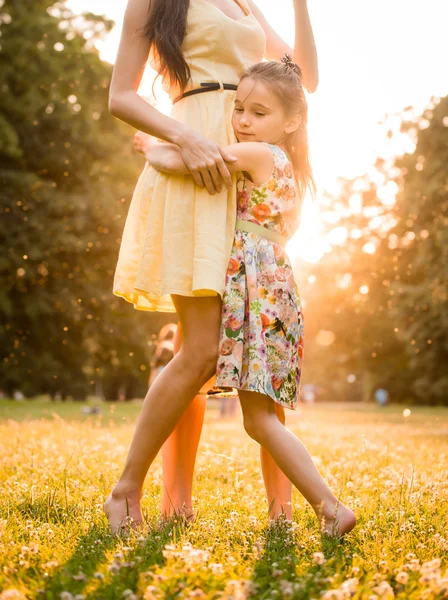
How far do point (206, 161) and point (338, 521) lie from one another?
5.00 ft

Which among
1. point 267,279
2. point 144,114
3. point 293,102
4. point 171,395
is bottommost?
point 171,395

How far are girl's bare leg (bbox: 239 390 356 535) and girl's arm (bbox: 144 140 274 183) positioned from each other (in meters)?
0.94

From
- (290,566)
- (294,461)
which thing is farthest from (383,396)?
(290,566)

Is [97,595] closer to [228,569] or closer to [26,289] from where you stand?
[228,569]

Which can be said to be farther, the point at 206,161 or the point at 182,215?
the point at 182,215

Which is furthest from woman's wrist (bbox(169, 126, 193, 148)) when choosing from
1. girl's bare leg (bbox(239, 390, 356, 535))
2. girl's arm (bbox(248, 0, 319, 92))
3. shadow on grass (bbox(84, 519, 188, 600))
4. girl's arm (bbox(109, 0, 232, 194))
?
shadow on grass (bbox(84, 519, 188, 600))

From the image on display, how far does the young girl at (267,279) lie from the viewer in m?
2.99

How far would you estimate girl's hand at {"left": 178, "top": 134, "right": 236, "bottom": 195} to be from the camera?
3.04 m

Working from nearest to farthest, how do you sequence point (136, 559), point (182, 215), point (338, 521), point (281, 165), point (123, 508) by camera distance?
1. point (136, 559)
2. point (338, 521)
3. point (123, 508)
4. point (182, 215)
5. point (281, 165)

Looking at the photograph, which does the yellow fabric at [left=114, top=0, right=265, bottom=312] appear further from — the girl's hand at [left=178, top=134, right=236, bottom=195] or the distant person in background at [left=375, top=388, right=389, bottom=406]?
the distant person in background at [left=375, top=388, right=389, bottom=406]

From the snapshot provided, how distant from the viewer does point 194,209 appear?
3160mm

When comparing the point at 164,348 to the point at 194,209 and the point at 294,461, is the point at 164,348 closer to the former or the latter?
the point at 194,209

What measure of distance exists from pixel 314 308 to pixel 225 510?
1135 inches

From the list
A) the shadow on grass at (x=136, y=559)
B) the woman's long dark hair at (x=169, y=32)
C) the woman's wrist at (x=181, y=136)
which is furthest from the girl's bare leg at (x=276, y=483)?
the woman's long dark hair at (x=169, y=32)
